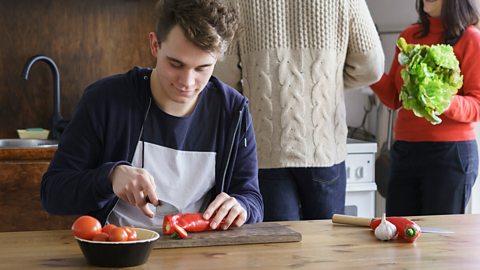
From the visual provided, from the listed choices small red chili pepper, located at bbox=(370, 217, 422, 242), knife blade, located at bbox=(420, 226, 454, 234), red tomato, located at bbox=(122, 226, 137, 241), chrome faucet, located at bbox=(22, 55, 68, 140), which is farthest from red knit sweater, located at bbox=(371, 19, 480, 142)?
red tomato, located at bbox=(122, 226, 137, 241)

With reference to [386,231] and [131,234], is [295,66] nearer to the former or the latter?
[386,231]

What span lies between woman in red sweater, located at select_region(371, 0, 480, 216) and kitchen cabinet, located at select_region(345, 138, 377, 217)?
69 centimetres

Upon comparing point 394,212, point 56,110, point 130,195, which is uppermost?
point 130,195

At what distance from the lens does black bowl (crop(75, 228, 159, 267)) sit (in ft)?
4.81

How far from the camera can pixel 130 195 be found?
5.38 ft

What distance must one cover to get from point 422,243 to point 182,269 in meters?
0.60

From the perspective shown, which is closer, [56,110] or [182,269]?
[182,269]

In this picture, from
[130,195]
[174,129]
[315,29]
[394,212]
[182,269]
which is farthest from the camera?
[394,212]

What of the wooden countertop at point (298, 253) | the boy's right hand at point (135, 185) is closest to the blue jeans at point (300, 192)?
the wooden countertop at point (298, 253)

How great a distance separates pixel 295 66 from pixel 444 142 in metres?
0.69

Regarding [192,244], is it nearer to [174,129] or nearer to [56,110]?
[174,129]

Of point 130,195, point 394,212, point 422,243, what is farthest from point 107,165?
point 394,212

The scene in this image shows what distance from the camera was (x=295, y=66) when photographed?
8.50 feet

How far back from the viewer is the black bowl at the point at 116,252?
4.81ft
